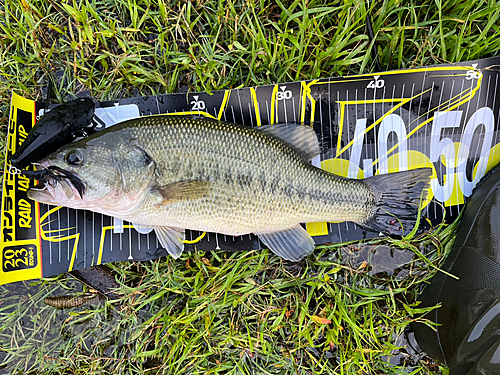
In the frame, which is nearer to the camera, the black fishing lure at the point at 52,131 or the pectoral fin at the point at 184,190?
the pectoral fin at the point at 184,190

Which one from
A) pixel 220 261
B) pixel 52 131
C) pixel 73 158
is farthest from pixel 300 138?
pixel 52 131

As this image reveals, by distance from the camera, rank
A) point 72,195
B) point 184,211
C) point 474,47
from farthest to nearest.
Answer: point 474,47
point 184,211
point 72,195

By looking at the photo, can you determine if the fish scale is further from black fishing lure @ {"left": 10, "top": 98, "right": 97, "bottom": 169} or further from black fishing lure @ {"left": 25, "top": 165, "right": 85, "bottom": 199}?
black fishing lure @ {"left": 10, "top": 98, "right": 97, "bottom": 169}

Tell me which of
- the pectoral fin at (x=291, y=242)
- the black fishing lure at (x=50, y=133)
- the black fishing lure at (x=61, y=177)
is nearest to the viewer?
the black fishing lure at (x=61, y=177)

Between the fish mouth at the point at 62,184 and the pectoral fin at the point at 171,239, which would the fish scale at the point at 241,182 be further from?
the fish mouth at the point at 62,184

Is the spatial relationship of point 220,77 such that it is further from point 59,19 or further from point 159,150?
point 59,19

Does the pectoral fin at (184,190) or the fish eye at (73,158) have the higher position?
the fish eye at (73,158)

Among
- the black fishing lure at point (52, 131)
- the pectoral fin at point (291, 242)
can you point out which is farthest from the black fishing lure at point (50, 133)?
the pectoral fin at point (291, 242)

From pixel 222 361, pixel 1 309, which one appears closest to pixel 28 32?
pixel 1 309
